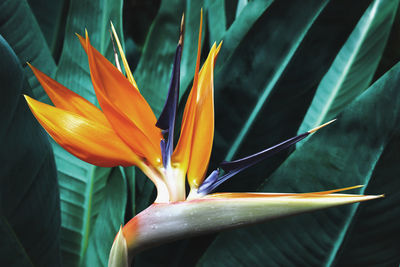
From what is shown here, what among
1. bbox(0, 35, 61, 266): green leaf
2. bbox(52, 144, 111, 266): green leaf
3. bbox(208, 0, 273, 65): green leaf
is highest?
bbox(208, 0, 273, 65): green leaf

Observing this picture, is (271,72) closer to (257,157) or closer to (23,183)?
(257,157)

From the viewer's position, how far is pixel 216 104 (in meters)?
0.64

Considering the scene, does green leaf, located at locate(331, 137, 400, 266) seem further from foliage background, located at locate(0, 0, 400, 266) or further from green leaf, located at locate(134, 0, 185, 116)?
green leaf, located at locate(134, 0, 185, 116)

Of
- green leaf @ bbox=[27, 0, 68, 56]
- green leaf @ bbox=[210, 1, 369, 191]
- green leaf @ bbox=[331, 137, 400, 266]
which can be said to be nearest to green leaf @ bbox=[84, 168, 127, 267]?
green leaf @ bbox=[210, 1, 369, 191]

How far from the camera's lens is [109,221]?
2.03 feet

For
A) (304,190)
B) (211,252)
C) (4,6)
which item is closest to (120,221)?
(211,252)

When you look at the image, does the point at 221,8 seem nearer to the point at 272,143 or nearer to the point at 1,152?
the point at 272,143

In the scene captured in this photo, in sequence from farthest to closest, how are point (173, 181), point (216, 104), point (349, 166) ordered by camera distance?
point (216, 104) → point (349, 166) → point (173, 181)

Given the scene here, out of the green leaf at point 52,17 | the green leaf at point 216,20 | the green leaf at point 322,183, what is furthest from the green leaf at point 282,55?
the green leaf at point 52,17

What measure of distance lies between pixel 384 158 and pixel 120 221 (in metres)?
0.35

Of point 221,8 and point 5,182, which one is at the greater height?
point 221,8

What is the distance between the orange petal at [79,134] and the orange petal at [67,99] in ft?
0.08

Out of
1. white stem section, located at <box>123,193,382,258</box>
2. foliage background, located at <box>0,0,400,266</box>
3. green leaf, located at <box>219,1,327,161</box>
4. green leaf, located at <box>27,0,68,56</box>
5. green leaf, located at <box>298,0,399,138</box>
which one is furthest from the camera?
green leaf, located at <box>27,0,68,56</box>

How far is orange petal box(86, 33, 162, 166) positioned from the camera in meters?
0.41
